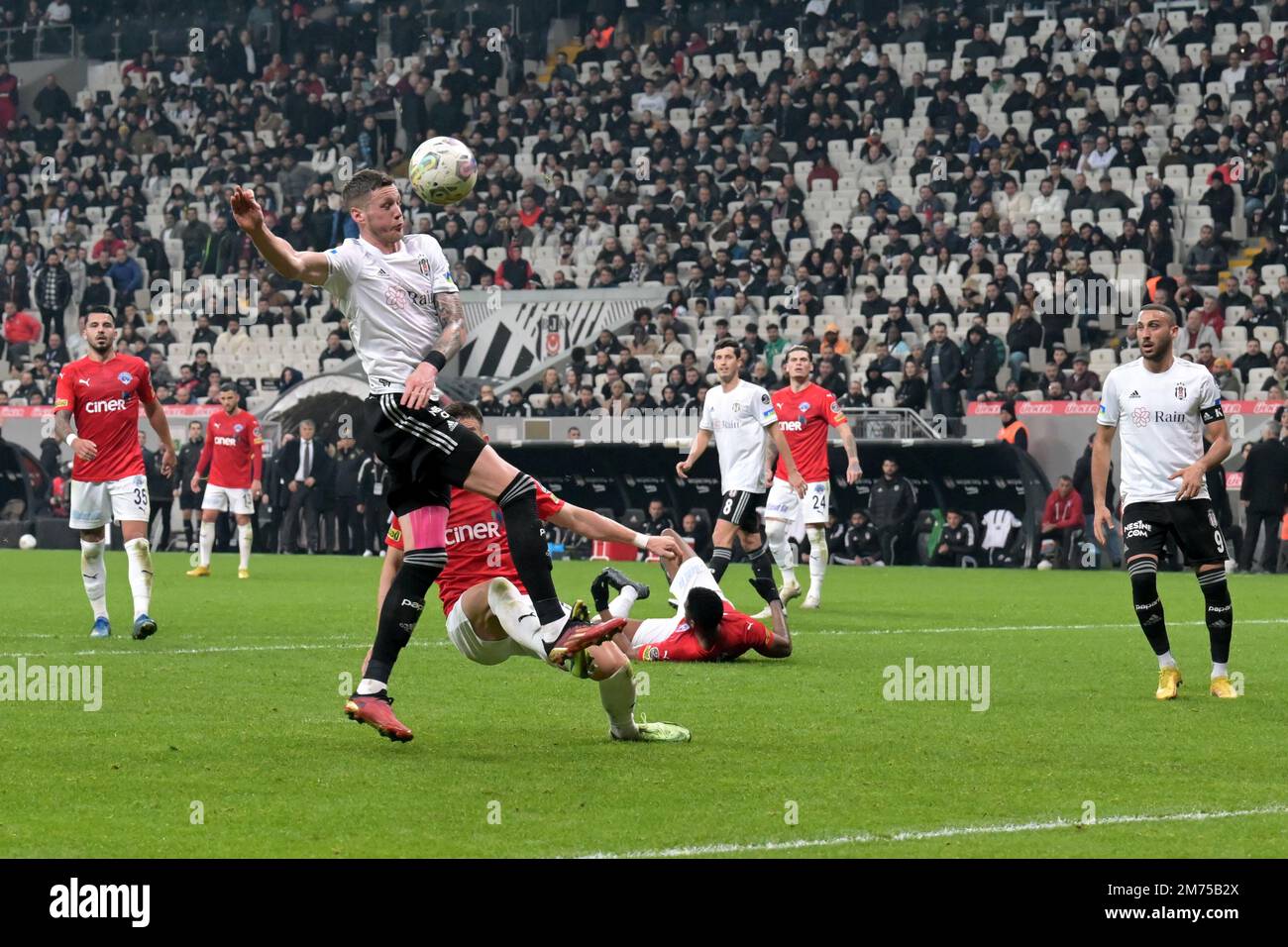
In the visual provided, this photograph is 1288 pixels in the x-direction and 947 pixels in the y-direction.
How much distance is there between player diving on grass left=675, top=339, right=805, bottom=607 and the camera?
16.7 meters

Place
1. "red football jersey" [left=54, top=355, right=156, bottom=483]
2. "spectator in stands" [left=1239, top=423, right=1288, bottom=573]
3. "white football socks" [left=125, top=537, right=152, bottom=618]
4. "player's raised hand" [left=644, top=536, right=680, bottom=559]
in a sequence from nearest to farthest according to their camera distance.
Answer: "player's raised hand" [left=644, top=536, right=680, bottom=559] < "white football socks" [left=125, top=537, right=152, bottom=618] < "red football jersey" [left=54, top=355, right=156, bottom=483] < "spectator in stands" [left=1239, top=423, right=1288, bottom=573]

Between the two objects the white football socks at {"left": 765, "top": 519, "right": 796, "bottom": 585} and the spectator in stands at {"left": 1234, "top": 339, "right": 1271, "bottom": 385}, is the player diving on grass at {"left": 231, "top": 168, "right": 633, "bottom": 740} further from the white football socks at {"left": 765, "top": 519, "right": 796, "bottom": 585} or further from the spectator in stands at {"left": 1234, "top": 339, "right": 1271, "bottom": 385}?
the spectator in stands at {"left": 1234, "top": 339, "right": 1271, "bottom": 385}

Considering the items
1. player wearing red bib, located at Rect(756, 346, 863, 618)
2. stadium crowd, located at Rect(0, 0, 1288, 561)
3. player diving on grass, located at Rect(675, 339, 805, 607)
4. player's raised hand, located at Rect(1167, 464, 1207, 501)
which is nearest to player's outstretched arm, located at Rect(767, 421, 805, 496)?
player diving on grass, located at Rect(675, 339, 805, 607)

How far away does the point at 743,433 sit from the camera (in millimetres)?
16953

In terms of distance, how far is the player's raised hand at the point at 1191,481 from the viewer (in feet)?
35.5

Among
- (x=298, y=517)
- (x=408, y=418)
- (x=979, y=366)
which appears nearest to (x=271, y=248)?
(x=408, y=418)

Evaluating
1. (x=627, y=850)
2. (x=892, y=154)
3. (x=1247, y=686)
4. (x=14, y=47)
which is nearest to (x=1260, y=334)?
(x=892, y=154)

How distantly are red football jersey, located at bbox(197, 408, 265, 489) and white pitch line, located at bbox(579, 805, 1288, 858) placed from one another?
18450 mm

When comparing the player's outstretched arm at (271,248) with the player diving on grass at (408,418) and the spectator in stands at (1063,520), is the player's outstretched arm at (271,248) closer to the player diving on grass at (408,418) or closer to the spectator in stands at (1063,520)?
the player diving on grass at (408,418)

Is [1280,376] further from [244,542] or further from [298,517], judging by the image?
[298,517]

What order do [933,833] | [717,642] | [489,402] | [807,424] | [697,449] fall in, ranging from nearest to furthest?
[933,833] → [717,642] → [697,449] → [807,424] → [489,402]

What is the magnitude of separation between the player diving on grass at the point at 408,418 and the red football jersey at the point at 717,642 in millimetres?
3889

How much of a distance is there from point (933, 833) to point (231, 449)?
18692mm
